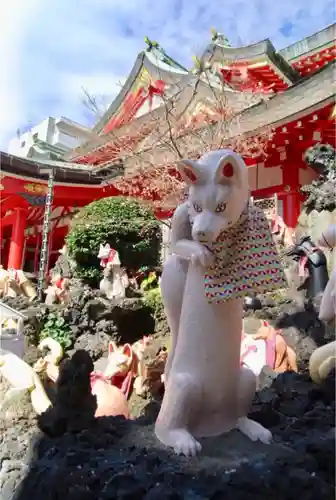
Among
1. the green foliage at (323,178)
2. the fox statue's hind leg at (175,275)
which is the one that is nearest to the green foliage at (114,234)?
the green foliage at (323,178)

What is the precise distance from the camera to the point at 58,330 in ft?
25.0

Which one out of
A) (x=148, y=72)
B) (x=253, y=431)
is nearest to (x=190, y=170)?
(x=253, y=431)

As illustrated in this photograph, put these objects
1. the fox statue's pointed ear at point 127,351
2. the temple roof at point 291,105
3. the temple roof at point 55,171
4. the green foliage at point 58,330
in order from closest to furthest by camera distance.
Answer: the fox statue's pointed ear at point 127,351, the temple roof at point 291,105, the green foliage at point 58,330, the temple roof at point 55,171

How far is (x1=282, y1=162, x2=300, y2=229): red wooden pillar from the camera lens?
7770 millimetres

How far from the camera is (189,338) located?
172 cm

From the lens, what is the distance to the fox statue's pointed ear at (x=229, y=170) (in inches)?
64.2

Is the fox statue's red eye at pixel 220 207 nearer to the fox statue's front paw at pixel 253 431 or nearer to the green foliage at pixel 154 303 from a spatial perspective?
the fox statue's front paw at pixel 253 431

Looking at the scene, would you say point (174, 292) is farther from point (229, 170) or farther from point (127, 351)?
point (127, 351)

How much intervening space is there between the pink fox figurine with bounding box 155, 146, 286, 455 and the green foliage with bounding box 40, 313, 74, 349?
606 cm

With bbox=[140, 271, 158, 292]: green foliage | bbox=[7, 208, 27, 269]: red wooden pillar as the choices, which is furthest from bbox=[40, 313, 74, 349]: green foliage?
bbox=[7, 208, 27, 269]: red wooden pillar

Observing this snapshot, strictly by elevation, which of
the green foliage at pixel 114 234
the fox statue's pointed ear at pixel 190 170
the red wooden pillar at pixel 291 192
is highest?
the red wooden pillar at pixel 291 192

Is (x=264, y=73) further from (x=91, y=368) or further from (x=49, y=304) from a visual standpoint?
(x=91, y=368)

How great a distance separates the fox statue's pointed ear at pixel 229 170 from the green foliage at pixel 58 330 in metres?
6.40

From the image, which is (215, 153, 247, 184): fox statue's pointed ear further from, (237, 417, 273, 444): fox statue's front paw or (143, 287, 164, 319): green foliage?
(143, 287, 164, 319): green foliage
